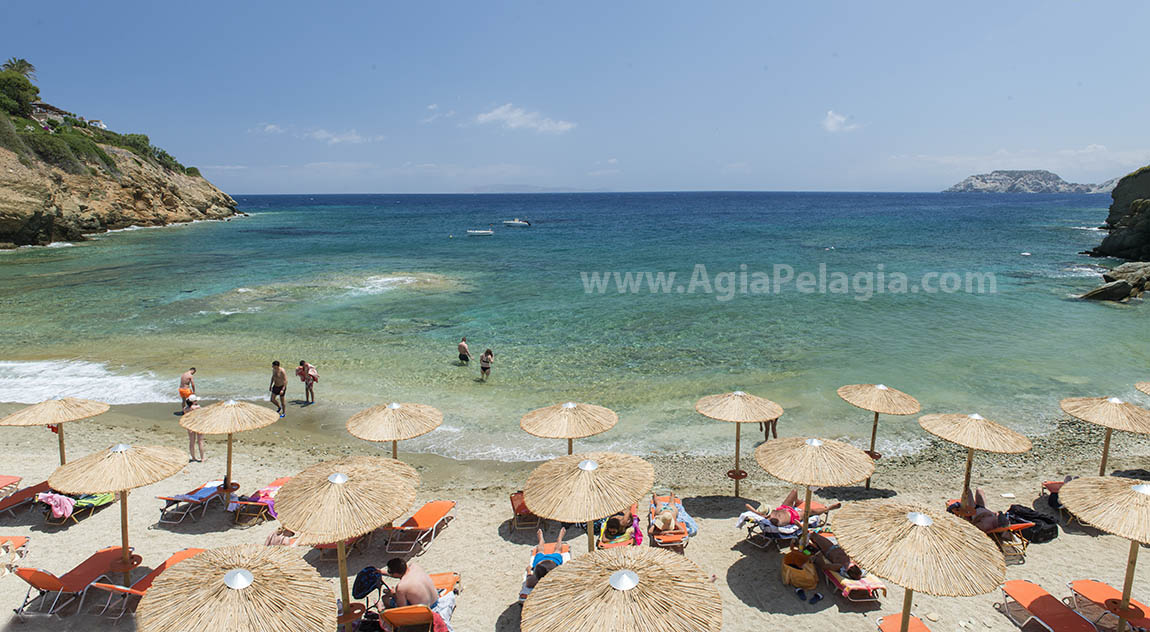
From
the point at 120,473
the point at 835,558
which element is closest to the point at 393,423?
the point at 120,473

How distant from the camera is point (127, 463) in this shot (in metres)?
7.84

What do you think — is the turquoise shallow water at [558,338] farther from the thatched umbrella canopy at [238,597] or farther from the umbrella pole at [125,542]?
the thatched umbrella canopy at [238,597]

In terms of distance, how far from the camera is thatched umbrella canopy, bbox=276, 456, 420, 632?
665 cm

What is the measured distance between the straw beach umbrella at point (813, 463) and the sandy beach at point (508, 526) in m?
1.18

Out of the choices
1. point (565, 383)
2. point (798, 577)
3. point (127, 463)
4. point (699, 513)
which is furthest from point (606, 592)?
point (565, 383)

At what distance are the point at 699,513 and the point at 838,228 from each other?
80.8 metres

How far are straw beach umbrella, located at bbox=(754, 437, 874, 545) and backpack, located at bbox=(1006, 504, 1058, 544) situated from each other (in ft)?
10.4

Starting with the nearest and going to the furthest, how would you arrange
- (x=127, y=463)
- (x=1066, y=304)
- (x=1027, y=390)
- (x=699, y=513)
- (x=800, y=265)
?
(x=127, y=463)
(x=699, y=513)
(x=1027, y=390)
(x=1066, y=304)
(x=800, y=265)

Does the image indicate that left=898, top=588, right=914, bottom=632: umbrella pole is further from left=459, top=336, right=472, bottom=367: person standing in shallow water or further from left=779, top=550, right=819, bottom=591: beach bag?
left=459, top=336, right=472, bottom=367: person standing in shallow water

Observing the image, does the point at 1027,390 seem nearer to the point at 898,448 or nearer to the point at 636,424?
the point at 898,448

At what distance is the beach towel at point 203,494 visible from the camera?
996 centimetres

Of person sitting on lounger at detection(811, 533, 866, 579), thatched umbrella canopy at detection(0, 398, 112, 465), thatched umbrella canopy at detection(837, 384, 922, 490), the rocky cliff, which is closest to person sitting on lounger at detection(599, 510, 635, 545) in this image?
person sitting on lounger at detection(811, 533, 866, 579)

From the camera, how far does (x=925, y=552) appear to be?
588cm

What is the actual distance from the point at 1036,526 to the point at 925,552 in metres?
5.05
